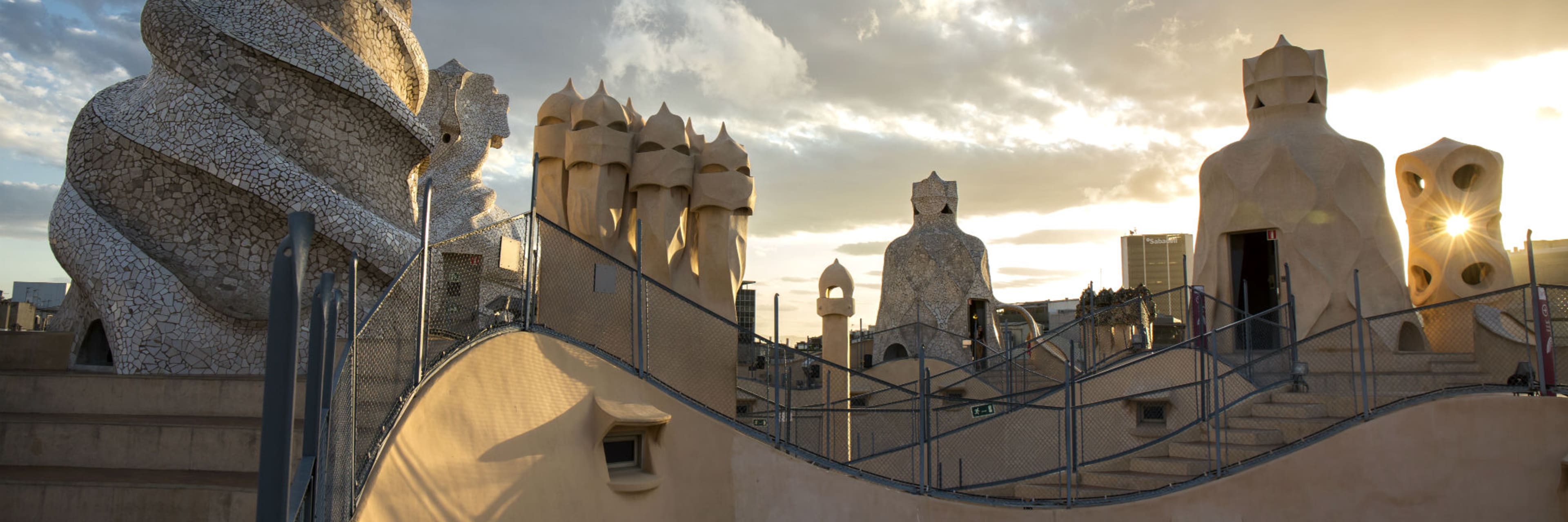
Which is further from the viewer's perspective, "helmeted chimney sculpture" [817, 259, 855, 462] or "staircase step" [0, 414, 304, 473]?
"helmeted chimney sculpture" [817, 259, 855, 462]

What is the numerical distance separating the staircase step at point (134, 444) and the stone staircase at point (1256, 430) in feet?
27.7

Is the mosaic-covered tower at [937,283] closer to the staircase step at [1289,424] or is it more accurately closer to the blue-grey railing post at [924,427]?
the staircase step at [1289,424]

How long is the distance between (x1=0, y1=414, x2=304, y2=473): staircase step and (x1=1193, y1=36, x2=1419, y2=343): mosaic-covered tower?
14878mm

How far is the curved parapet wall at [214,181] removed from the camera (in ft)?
29.0

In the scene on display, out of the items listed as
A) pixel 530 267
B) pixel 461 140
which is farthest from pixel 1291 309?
pixel 461 140

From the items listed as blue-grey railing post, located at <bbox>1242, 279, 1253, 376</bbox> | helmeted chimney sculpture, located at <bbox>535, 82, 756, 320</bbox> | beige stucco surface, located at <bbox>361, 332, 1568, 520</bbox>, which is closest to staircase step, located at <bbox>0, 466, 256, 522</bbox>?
beige stucco surface, located at <bbox>361, 332, 1568, 520</bbox>

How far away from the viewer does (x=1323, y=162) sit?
15688mm

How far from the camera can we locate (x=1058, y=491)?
1111 centimetres

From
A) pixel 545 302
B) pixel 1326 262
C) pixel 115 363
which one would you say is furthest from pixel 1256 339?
pixel 115 363

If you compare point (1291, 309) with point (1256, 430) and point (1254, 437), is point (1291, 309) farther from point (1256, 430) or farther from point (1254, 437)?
point (1254, 437)

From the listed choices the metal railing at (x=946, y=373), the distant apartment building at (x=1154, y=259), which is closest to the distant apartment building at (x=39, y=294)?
the metal railing at (x=946, y=373)

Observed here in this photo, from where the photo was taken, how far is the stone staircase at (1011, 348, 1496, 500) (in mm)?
11086

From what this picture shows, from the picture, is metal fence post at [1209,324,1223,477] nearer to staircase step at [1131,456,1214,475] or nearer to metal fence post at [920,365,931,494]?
staircase step at [1131,456,1214,475]

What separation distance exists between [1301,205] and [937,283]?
54.8 ft
